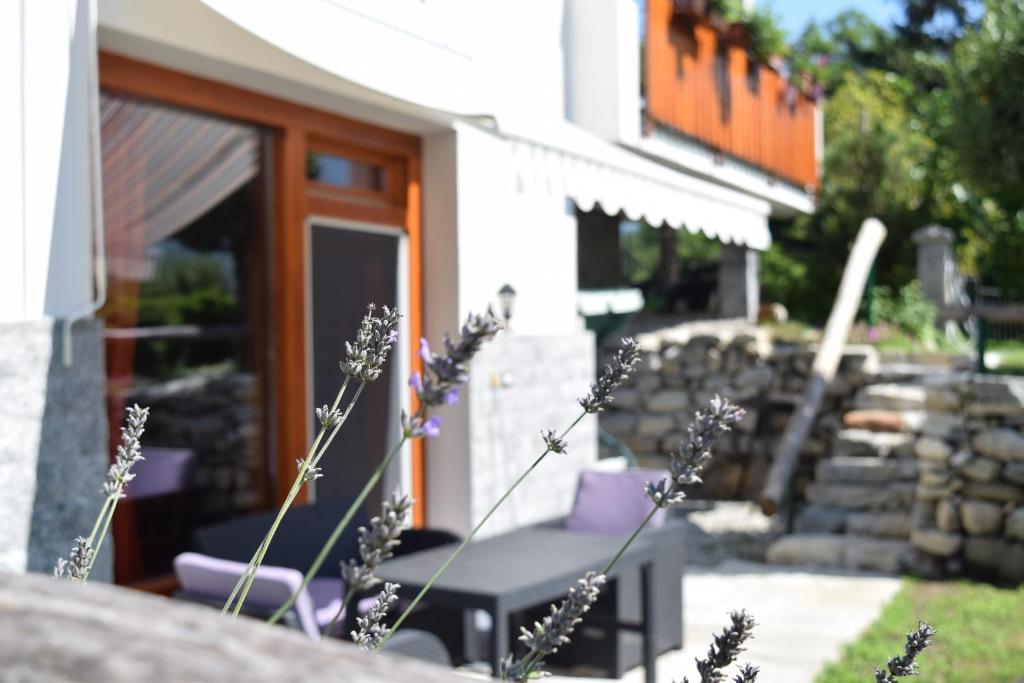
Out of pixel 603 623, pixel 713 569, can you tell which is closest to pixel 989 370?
pixel 713 569

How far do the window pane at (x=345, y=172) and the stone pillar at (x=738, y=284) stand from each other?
9.97 m

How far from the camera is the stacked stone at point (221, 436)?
20.9 ft

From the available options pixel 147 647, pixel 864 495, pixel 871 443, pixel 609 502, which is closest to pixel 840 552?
pixel 864 495

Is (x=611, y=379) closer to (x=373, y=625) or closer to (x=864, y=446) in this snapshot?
(x=373, y=625)

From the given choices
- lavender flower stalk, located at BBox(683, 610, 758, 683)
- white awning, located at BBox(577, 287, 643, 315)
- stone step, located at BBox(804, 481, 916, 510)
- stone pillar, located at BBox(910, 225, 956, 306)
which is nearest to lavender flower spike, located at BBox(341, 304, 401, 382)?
lavender flower stalk, located at BBox(683, 610, 758, 683)

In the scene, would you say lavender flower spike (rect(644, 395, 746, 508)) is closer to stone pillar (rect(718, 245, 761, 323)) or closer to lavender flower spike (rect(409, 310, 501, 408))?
lavender flower spike (rect(409, 310, 501, 408))

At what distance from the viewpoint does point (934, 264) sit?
16.2 metres

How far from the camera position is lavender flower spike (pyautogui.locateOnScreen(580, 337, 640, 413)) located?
5.51 ft

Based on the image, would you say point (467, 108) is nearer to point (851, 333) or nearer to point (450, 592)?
point (450, 592)

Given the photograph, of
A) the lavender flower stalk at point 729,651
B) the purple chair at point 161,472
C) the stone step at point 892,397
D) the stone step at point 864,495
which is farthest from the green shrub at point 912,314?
the lavender flower stalk at point 729,651

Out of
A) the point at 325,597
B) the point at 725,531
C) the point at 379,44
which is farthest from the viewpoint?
the point at 725,531

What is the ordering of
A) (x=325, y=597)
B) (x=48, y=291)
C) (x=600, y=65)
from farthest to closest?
(x=600, y=65) → (x=325, y=597) → (x=48, y=291)

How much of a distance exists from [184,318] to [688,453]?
17.4ft

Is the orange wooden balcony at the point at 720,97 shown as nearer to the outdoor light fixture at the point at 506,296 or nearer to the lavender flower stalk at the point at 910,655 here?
the outdoor light fixture at the point at 506,296
